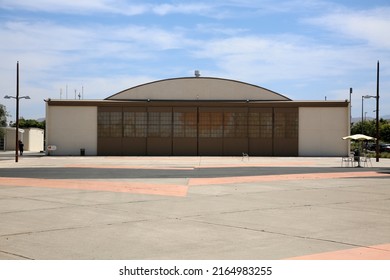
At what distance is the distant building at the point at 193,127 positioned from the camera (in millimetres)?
52562

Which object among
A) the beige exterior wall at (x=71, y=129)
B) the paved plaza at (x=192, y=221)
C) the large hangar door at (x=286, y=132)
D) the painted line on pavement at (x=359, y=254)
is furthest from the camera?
the large hangar door at (x=286, y=132)

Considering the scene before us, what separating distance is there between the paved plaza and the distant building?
33.3 meters

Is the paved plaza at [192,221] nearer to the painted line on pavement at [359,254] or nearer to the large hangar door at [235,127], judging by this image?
the painted line on pavement at [359,254]

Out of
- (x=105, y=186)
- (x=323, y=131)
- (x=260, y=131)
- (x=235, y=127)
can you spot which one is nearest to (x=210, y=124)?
(x=235, y=127)

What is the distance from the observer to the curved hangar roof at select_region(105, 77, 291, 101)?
54344 millimetres

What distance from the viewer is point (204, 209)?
13.1m

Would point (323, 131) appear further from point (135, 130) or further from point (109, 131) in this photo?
point (109, 131)

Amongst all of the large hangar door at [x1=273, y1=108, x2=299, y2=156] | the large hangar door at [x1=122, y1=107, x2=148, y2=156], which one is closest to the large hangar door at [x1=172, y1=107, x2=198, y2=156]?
the large hangar door at [x1=122, y1=107, x2=148, y2=156]

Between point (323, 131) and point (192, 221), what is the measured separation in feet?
141

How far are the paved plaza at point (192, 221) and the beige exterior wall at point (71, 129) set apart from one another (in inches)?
1313

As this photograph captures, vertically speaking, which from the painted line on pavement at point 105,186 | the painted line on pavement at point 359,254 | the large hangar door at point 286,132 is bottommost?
the painted line on pavement at point 359,254

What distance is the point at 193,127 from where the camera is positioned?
53.2m

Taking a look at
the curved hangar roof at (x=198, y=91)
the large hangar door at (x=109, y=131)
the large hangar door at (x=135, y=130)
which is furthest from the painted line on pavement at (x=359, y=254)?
the curved hangar roof at (x=198, y=91)
